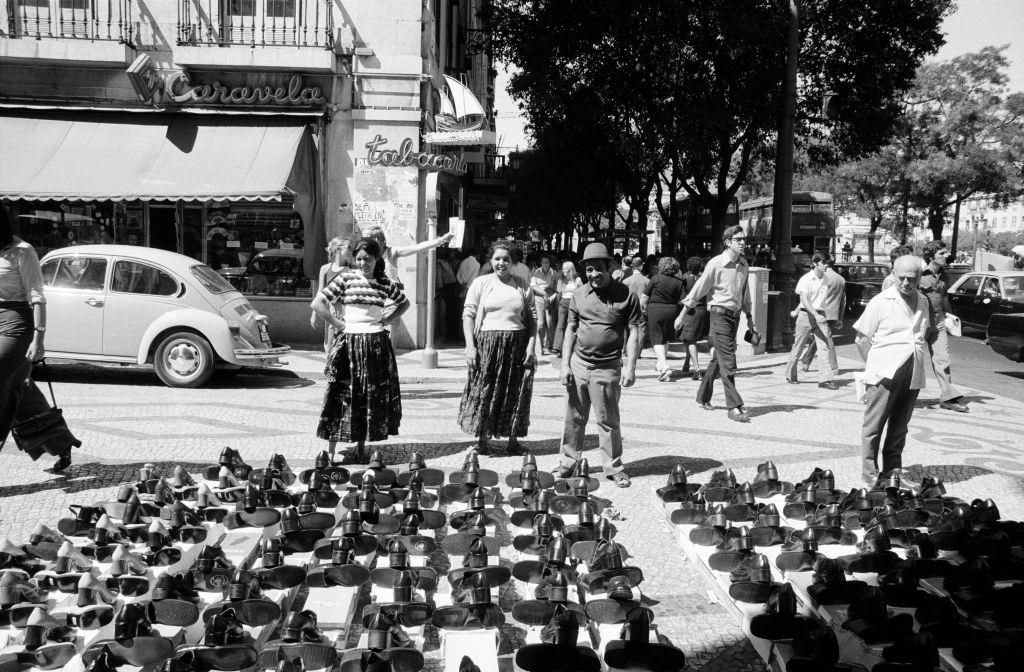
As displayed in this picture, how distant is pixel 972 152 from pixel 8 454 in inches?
1725

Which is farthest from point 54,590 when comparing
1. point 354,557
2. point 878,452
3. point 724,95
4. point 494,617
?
point 724,95

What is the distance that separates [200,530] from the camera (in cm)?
485

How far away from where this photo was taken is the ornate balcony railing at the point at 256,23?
15945 mm

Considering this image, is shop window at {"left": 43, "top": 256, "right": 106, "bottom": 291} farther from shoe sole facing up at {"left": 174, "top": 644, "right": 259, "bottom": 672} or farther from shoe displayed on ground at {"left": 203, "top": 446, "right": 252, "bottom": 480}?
shoe sole facing up at {"left": 174, "top": 644, "right": 259, "bottom": 672}

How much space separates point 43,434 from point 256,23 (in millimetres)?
11709

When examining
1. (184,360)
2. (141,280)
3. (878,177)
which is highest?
(878,177)

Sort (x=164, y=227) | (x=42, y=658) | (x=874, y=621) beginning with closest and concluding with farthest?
(x=42, y=658), (x=874, y=621), (x=164, y=227)

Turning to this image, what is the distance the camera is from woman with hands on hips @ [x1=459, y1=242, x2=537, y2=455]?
25.1 ft

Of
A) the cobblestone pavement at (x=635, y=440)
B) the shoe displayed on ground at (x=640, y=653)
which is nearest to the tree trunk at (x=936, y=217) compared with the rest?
the cobblestone pavement at (x=635, y=440)

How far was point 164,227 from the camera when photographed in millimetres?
16609

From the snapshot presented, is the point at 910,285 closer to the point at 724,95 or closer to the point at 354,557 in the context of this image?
the point at 354,557

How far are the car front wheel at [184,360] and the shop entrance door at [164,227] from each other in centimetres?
585

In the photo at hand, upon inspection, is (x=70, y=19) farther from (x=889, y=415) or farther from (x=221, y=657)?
(x=221, y=657)

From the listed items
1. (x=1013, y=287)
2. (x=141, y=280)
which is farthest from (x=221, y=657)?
(x=1013, y=287)
